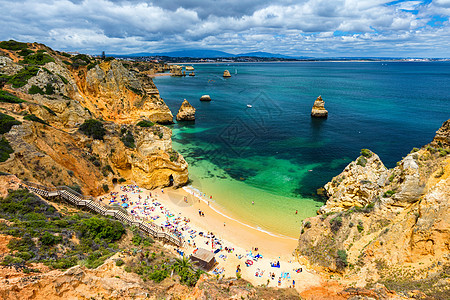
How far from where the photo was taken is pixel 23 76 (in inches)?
1319

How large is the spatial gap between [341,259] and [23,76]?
44.5 metres

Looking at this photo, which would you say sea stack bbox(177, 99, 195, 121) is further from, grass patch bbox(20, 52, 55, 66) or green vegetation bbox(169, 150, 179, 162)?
green vegetation bbox(169, 150, 179, 162)

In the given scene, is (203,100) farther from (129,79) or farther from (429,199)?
(429,199)

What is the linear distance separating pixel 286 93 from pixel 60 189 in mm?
101357

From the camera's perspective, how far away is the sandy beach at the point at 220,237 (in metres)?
21.2

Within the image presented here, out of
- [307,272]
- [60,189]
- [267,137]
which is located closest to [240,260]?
[307,272]

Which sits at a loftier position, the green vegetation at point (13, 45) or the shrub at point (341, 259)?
the green vegetation at point (13, 45)

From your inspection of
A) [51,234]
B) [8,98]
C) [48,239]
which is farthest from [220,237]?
[8,98]

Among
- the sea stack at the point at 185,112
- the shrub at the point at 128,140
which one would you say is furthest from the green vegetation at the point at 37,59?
the sea stack at the point at 185,112

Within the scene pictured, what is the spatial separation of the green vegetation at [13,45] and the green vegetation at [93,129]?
23.9m

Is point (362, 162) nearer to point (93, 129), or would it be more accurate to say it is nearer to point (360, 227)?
point (360, 227)

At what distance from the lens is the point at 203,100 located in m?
95.2

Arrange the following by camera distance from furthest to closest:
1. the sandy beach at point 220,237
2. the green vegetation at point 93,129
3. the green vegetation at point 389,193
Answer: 1. the green vegetation at point 93,129
2. the sandy beach at point 220,237
3. the green vegetation at point 389,193

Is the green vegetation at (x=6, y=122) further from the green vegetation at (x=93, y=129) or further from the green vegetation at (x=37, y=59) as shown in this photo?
the green vegetation at (x=37, y=59)
